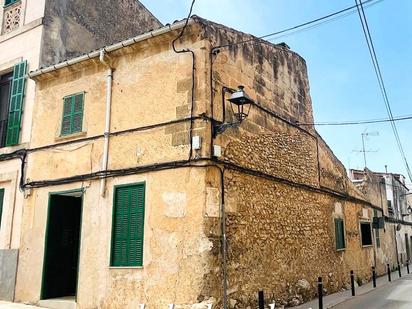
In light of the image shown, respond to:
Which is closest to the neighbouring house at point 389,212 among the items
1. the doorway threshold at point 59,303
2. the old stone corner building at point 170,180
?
the old stone corner building at point 170,180

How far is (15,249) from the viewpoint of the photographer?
10.4 meters

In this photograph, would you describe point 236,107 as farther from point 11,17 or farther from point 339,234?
point 11,17

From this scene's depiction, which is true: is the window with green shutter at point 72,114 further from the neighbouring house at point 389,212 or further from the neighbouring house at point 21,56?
the neighbouring house at point 389,212

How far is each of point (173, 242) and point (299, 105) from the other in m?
6.65

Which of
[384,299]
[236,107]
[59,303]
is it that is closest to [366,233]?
[384,299]

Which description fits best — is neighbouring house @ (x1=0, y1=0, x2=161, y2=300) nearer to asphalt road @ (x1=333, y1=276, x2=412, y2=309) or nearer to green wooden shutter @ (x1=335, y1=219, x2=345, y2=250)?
asphalt road @ (x1=333, y1=276, x2=412, y2=309)

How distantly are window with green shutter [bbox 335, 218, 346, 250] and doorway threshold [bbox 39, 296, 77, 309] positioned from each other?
27.1ft

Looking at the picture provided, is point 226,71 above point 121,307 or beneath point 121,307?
above

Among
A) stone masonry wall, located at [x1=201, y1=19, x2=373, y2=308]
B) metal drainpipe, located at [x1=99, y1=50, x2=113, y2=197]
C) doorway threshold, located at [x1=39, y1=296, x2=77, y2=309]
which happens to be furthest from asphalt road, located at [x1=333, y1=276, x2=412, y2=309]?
metal drainpipe, located at [x1=99, y1=50, x2=113, y2=197]

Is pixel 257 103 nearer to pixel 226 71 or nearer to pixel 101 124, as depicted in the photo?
pixel 226 71

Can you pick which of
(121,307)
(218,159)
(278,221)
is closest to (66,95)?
(218,159)

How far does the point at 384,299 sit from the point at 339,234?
110 inches

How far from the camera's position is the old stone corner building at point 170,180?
800 centimetres

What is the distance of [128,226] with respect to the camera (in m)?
8.66
